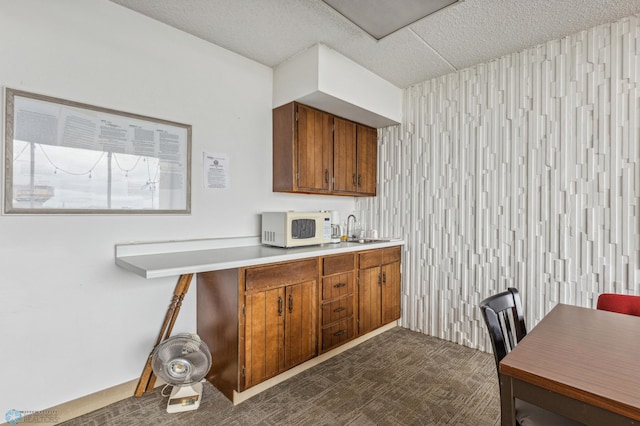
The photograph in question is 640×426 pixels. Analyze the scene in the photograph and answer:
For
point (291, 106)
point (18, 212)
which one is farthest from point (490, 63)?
point (18, 212)

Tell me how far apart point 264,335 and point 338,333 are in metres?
0.83

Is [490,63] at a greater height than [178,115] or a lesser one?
Result: greater

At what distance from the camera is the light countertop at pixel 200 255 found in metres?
1.87

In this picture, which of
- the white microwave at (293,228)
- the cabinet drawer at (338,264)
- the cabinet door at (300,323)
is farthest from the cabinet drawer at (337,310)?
the white microwave at (293,228)

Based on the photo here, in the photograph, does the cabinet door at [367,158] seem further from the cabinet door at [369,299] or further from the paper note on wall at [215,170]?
the paper note on wall at [215,170]

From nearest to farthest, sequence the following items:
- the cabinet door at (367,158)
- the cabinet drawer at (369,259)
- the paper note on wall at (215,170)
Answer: the paper note on wall at (215,170)
the cabinet drawer at (369,259)
the cabinet door at (367,158)

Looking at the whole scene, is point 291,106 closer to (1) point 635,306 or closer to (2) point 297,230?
(2) point 297,230

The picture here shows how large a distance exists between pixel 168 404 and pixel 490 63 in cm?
376

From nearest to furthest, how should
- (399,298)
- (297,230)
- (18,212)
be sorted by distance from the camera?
1. (18,212)
2. (297,230)
3. (399,298)

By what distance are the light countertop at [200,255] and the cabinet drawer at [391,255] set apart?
43 centimetres

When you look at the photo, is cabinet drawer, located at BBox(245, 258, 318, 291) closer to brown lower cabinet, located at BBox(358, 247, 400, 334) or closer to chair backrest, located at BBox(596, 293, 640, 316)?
brown lower cabinet, located at BBox(358, 247, 400, 334)

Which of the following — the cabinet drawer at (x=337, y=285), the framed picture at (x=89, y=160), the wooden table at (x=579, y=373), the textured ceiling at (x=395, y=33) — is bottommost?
the cabinet drawer at (x=337, y=285)

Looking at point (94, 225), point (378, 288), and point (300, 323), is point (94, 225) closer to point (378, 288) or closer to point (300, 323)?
point (300, 323)

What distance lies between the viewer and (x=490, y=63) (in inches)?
114
